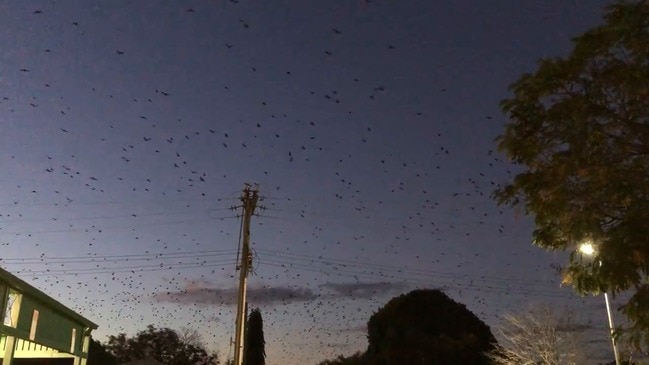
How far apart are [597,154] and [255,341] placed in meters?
47.6

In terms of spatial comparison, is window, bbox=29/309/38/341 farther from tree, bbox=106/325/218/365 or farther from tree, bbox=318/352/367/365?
tree, bbox=106/325/218/365

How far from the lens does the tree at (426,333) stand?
43.3 m

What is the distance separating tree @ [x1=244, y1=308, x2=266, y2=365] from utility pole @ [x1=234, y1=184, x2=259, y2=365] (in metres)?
31.3

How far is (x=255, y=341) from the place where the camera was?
5438 centimetres

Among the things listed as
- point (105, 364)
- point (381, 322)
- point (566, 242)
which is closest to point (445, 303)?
point (381, 322)

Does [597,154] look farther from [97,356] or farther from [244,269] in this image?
[97,356]

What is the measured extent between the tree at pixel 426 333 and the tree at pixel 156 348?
30584 mm

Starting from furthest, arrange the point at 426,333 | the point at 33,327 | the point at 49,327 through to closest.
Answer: the point at 426,333, the point at 49,327, the point at 33,327

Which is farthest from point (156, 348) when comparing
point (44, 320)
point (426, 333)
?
point (44, 320)


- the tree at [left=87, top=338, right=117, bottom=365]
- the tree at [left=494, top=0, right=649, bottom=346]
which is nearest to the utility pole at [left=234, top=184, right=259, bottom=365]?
the tree at [left=494, top=0, right=649, bottom=346]

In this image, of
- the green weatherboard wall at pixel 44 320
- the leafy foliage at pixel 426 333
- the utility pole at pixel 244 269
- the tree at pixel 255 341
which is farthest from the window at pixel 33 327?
the tree at pixel 255 341

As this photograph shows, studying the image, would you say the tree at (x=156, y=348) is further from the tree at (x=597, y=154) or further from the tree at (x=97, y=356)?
the tree at (x=597, y=154)

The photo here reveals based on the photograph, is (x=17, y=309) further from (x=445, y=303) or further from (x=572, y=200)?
(x=445, y=303)

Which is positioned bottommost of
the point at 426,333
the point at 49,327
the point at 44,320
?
the point at 49,327
